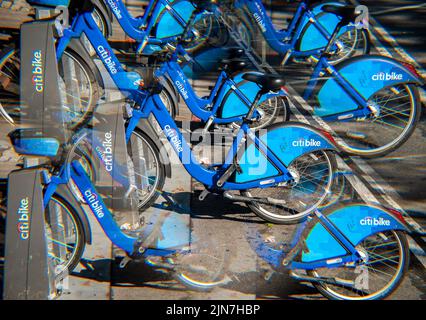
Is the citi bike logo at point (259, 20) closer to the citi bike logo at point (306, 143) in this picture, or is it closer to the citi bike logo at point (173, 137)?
the citi bike logo at point (306, 143)

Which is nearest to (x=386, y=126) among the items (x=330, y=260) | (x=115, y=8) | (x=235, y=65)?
(x=235, y=65)

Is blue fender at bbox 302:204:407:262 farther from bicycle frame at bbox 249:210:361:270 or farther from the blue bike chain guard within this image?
the blue bike chain guard

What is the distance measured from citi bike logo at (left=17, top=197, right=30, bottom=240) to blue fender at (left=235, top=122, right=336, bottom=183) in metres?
2.09

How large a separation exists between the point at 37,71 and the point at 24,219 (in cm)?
119

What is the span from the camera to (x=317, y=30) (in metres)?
8.35

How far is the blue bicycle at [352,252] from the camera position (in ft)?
15.8

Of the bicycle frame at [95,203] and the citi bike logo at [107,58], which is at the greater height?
the citi bike logo at [107,58]

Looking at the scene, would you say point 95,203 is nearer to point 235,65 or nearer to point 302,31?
point 235,65

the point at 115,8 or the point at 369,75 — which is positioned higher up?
the point at 115,8

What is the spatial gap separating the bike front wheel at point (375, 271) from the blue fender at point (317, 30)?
13.4ft

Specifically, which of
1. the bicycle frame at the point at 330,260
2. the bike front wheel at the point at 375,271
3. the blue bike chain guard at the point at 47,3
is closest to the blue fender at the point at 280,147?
the bicycle frame at the point at 330,260

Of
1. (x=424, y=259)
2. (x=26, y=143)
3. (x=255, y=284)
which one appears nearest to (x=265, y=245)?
(x=255, y=284)

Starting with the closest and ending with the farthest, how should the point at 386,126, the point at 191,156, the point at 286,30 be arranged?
Answer: 1. the point at 191,156
2. the point at 386,126
3. the point at 286,30
